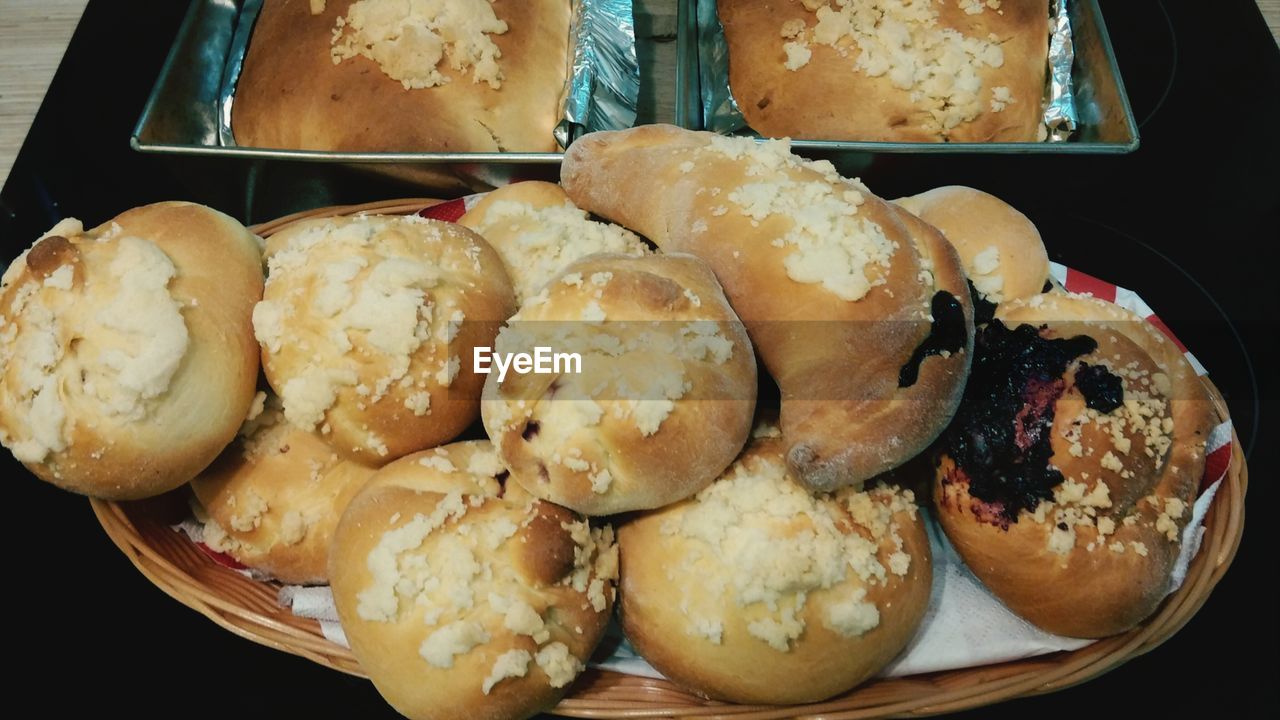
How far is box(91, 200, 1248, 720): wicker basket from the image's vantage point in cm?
97

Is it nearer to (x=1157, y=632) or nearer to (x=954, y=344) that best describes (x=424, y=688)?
(x=954, y=344)

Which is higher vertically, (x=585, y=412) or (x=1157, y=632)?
(x=585, y=412)

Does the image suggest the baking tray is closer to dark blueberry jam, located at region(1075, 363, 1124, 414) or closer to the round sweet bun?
the round sweet bun

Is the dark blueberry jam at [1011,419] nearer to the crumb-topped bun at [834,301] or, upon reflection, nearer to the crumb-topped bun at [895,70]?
the crumb-topped bun at [834,301]

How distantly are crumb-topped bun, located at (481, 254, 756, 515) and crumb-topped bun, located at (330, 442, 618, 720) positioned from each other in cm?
6

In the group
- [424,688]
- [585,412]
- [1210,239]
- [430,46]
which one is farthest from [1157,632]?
[430,46]

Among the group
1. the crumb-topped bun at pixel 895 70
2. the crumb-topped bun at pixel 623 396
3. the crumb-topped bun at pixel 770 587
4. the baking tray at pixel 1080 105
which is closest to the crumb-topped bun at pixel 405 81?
the baking tray at pixel 1080 105

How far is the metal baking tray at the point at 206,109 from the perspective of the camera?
56.6 inches

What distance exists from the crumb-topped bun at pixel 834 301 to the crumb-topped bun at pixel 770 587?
0.06m

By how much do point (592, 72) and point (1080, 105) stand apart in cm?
98

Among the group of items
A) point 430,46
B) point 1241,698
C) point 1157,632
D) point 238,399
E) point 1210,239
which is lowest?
point 1241,698

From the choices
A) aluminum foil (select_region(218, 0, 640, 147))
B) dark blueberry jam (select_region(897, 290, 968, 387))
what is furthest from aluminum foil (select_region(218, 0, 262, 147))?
dark blueberry jam (select_region(897, 290, 968, 387))

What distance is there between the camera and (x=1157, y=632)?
3.36ft

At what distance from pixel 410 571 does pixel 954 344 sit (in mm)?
654
